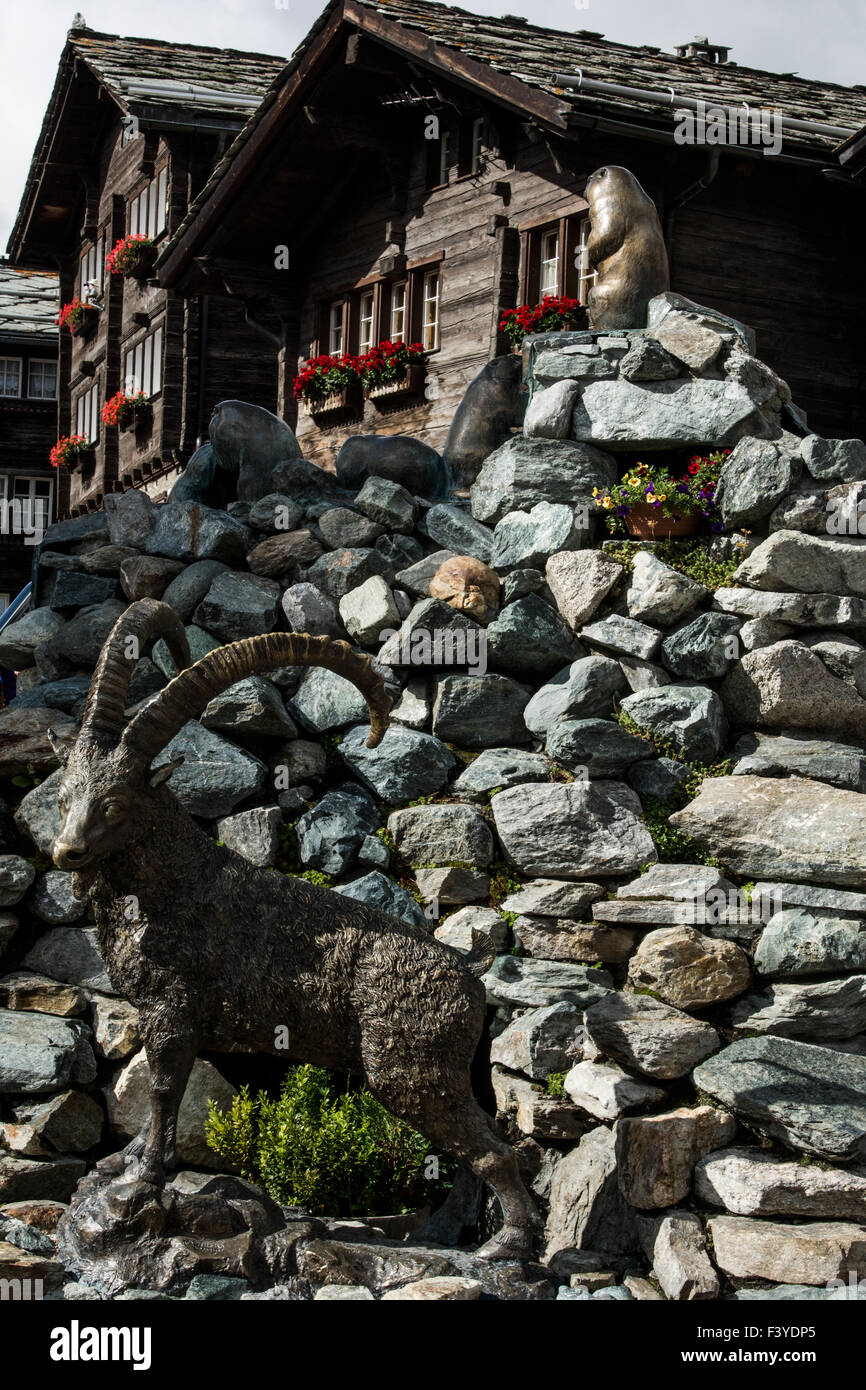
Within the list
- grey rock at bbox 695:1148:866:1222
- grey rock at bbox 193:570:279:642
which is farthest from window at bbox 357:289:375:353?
grey rock at bbox 695:1148:866:1222

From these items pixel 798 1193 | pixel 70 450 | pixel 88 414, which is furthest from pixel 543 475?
pixel 88 414

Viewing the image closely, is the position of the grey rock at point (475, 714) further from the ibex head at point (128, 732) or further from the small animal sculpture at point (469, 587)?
the ibex head at point (128, 732)

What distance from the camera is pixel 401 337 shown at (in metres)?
17.2

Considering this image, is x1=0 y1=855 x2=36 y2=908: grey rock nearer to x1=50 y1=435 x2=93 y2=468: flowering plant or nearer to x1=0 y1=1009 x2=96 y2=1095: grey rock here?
x1=0 y1=1009 x2=96 y2=1095: grey rock

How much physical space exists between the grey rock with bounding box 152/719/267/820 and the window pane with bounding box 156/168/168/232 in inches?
668

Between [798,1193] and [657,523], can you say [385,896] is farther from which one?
[657,523]

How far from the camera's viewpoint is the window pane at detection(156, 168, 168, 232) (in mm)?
22750

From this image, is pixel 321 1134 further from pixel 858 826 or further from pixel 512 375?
pixel 512 375

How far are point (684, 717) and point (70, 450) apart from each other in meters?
21.3

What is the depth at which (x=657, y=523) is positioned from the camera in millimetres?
9602

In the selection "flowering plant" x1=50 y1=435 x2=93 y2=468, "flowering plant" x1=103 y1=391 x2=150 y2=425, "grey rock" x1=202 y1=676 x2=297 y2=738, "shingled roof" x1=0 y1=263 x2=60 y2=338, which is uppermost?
"shingled roof" x1=0 y1=263 x2=60 y2=338
